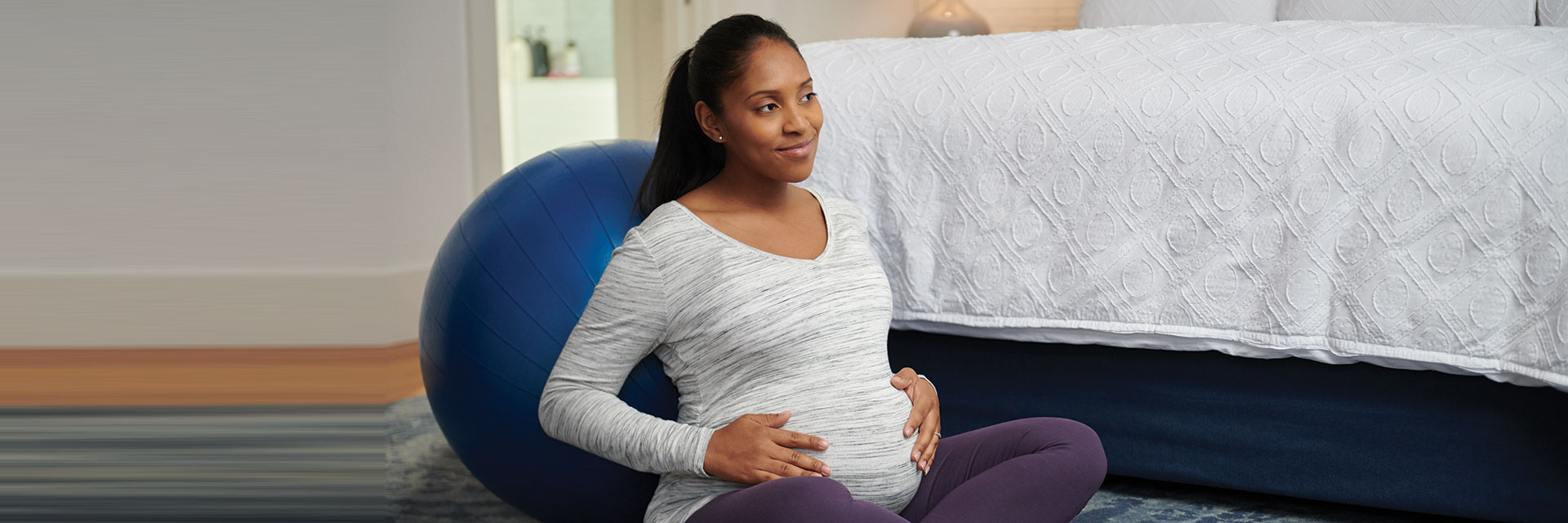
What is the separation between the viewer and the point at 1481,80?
4.31ft

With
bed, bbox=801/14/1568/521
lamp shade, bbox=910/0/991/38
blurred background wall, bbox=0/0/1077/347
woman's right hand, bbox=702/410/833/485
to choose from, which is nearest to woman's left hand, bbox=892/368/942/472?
woman's right hand, bbox=702/410/833/485

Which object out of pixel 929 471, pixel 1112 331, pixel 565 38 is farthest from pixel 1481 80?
pixel 565 38

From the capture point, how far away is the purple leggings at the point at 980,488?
3.22 ft

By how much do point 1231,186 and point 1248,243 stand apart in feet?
0.24

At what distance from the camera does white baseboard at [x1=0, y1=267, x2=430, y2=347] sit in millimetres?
750

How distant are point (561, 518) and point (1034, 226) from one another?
0.70 meters

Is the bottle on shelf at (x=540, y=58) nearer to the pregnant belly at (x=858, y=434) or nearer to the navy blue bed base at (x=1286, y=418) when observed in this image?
the navy blue bed base at (x=1286, y=418)

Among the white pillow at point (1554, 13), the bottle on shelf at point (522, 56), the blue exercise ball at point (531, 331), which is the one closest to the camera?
the blue exercise ball at point (531, 331)

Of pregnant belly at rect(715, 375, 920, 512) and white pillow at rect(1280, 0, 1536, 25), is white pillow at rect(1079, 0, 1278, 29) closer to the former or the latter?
white pillow at rect(1280, 0, 1536, 25)

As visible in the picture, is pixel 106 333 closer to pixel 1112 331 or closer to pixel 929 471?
pixel 929 471

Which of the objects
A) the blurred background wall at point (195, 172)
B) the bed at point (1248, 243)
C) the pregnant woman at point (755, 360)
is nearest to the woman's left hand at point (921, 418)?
the pregnant woman at point (755, 360)

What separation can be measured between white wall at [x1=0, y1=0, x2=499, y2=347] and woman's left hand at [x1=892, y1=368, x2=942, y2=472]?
0.55 m

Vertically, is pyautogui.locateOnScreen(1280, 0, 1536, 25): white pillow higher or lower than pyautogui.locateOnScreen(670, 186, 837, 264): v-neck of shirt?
higher

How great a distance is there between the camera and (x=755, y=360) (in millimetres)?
1106
